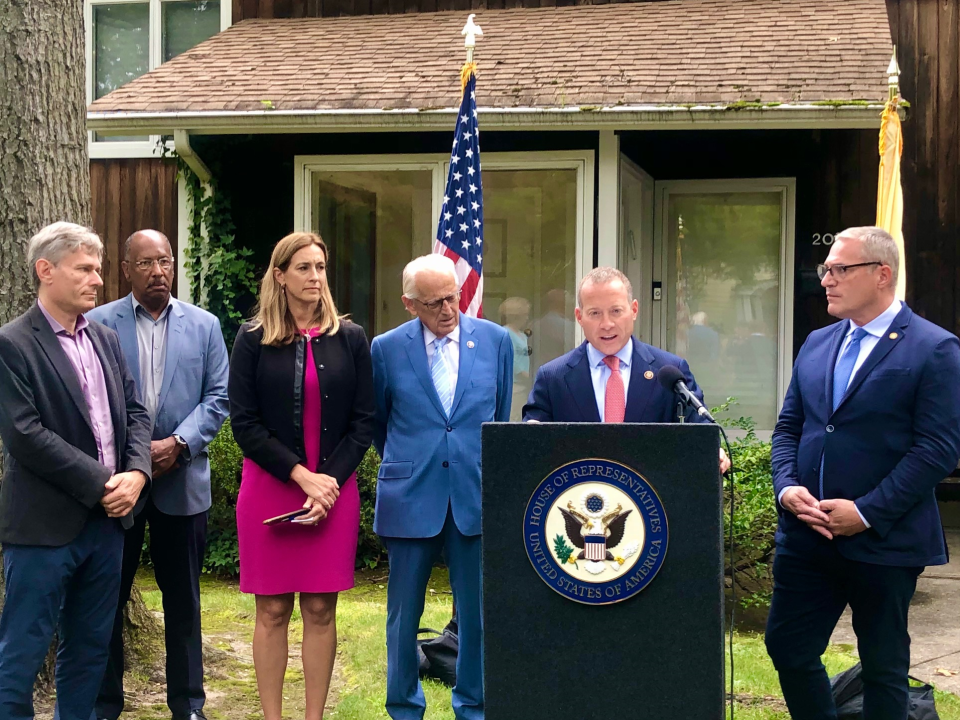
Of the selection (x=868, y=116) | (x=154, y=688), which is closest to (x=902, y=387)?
(x=154, y=688)

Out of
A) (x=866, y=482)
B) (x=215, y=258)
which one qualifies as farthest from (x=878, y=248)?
(x=215, y=258)

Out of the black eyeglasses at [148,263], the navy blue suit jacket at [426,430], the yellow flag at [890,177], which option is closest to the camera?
the navy blue suit jacket at [426,430]

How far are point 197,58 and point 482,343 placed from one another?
21.5 feet

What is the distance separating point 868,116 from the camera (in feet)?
25.3

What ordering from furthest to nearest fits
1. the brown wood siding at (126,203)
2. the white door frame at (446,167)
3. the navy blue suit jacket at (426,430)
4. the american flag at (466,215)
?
the brown wood siding at (126,203) → the white door frame at (446,167) → the american flag at (466,215) → the navy blue suit jacket at (426,430)

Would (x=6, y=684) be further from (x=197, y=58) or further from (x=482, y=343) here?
(x=197, y=58)

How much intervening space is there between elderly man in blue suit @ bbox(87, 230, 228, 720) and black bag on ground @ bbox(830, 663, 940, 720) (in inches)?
104

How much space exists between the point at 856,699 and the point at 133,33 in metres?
9.50

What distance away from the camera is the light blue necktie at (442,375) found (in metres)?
4.44

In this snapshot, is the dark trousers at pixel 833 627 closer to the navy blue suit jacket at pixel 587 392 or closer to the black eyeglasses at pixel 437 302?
the navy blue suit jacket at pixel 587 392

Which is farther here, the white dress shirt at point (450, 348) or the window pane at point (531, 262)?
the window pane at point (531, 262)

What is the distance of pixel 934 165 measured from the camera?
9453mm

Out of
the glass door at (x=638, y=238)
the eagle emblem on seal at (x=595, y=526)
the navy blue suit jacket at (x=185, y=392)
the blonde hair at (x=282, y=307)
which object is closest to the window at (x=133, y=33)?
the glass door at (x=638, y=238)

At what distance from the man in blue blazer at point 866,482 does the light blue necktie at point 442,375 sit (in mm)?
1334
